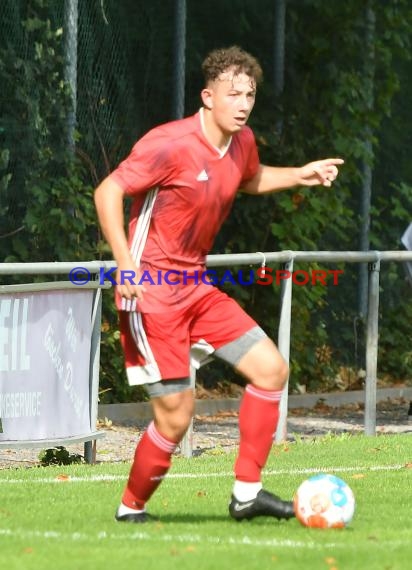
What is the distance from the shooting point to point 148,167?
22.7 ft

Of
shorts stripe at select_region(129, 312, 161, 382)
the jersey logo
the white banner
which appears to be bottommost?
the white banner

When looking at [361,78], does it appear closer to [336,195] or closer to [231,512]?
[336,195]

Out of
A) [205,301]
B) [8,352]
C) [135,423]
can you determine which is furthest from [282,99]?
[205,301]

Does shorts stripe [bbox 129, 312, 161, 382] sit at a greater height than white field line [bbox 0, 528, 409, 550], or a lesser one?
greater

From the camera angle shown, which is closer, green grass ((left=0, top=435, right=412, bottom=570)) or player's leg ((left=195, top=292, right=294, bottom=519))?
green grass ((left=0, top=435, right=412, bottom=570))

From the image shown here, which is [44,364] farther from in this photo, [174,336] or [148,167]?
[148,167]

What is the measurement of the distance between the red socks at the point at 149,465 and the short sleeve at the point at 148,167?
3.41 feet

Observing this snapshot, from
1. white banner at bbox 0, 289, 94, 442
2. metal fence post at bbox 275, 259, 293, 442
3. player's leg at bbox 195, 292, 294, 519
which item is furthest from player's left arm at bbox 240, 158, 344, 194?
metal fence post at bbox 275, 259, 293, 442

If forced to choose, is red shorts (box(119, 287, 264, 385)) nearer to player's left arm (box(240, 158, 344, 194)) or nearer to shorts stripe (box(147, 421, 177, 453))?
shorts stripe (box(147, 421, 177, 453))

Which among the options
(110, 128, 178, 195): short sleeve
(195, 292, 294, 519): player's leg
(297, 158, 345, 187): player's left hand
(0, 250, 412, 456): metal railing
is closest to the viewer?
(110, 128, 178, 195): short sleeve

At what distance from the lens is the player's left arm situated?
7504mm

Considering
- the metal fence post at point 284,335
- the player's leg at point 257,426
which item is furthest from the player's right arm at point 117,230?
the metal fence post at point 284,335

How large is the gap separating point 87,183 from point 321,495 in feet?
21.8

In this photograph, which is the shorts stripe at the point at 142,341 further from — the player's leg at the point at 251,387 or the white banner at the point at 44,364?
the white banner at the point at 44,364
